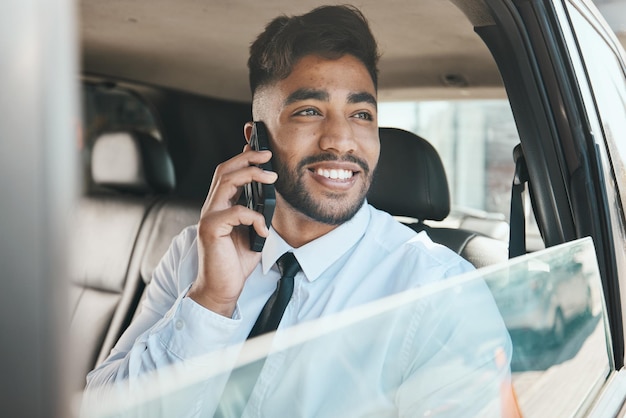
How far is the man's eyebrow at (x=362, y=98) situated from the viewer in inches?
61.8

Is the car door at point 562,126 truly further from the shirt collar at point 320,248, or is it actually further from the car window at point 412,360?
the shirt collar at point 320,248

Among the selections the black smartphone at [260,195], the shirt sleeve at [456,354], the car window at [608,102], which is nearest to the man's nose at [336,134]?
the black smartphone at [260,195]

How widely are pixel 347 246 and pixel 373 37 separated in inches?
19.2

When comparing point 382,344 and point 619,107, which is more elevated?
point 619,107

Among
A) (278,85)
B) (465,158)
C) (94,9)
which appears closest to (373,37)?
(278,85)

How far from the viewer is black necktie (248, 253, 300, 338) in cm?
146

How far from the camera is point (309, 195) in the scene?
5.22ft

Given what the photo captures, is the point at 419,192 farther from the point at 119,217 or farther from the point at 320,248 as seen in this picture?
the point at 119,217

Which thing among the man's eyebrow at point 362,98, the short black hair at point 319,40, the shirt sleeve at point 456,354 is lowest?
the shirt sleeve at point 456,354

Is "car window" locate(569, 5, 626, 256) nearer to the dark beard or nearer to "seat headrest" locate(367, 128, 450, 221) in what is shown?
"seat headrest" locate(367, 128, 450, 221)

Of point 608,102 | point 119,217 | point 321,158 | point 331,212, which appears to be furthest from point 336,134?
point 119,217

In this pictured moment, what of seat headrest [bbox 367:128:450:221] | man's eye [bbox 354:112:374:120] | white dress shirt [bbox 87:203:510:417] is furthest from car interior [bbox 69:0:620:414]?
white dress shirt [bbox 87:203:510:417]

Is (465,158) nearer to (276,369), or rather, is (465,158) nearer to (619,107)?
(619,107)

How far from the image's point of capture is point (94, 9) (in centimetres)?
240
